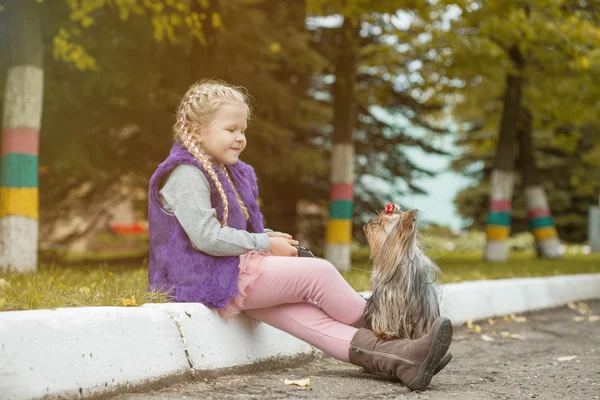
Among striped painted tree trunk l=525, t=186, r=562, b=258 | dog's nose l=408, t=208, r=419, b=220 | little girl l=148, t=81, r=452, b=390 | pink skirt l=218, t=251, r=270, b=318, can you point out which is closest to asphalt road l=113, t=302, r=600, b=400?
little girl l=148, t=81, r=452, b=390

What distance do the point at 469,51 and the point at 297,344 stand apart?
1151cm

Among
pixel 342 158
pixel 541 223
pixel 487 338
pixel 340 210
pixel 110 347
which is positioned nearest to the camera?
pixel 110 347

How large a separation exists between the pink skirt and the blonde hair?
0.83 feet

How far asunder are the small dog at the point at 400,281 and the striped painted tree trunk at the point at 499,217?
12.3m

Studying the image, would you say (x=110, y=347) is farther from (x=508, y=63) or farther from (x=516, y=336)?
(x=508, y=63)

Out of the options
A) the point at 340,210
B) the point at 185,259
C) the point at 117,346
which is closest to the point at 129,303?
the point at 185,259

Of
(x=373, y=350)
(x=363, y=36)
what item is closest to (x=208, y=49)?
(x=363, y=36)

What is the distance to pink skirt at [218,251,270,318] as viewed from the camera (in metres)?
4.64

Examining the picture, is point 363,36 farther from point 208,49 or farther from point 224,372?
point 224,372

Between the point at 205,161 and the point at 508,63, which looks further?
the point at 508,63

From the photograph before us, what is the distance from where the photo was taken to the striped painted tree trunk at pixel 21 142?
8.34 metres

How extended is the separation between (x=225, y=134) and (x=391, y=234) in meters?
1.12

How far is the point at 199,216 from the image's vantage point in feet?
14.6

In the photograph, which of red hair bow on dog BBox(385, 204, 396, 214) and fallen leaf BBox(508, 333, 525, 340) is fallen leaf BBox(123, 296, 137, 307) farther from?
fallen leaf BBox(508, 333, 525, 340)
